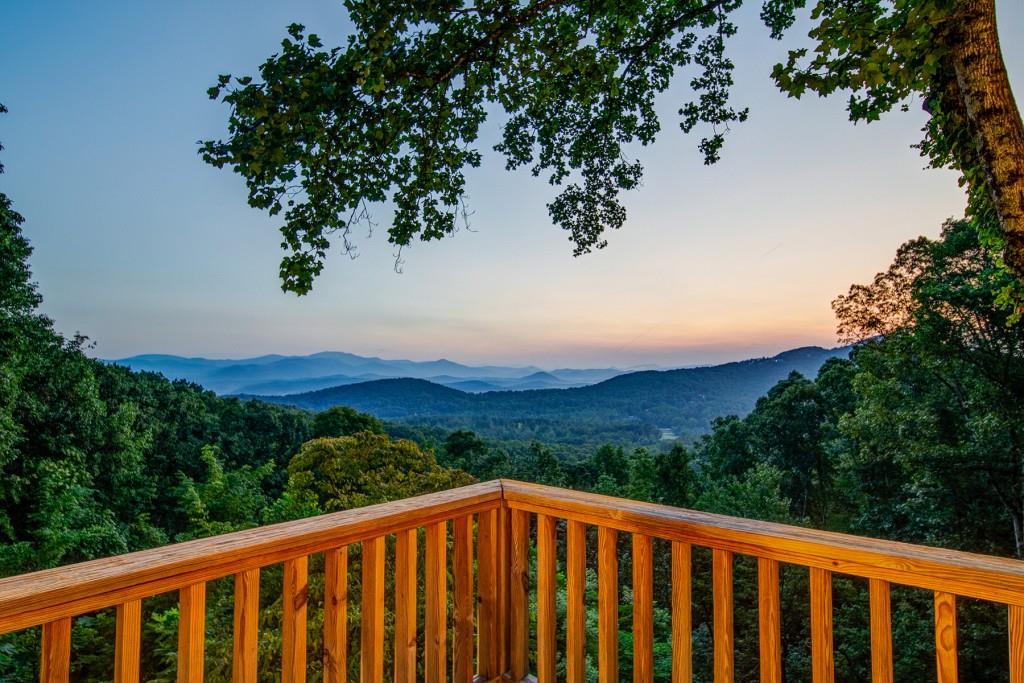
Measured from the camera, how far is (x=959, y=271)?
10.2 metres

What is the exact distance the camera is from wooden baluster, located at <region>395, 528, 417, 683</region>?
4.82 feet

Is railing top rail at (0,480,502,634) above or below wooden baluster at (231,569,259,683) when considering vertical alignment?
above

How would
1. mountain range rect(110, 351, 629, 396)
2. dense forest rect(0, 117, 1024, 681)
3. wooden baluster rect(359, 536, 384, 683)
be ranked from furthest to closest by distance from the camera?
1. mountain range rect(110, 351, 629, 396)
2. dense forest rect(0, 117, 1024, 681)
3. wooden baluster rect(359, 536, 384, 683)

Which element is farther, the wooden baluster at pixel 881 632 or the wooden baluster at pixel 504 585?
the wooden baluster at pixel 504 585

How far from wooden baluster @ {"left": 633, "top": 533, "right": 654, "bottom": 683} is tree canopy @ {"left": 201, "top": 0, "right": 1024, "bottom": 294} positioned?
161cm

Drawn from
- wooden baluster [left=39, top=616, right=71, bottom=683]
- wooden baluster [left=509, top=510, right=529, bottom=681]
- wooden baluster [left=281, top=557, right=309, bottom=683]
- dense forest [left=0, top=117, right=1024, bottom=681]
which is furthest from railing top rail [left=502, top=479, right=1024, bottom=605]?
dense forest [left=0, top=117, right=1024, bottom=681]

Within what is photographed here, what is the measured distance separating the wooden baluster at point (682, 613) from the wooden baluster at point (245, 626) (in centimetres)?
107

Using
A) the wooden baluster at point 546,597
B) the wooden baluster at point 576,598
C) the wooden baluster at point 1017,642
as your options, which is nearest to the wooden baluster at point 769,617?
the wooden baluster at point 1017,642

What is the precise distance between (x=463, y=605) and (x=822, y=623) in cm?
105

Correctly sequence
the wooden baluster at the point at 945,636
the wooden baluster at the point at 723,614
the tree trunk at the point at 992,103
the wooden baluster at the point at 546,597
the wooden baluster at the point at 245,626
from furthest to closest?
the tree trunk at the point at 992,103 → the wooden baluster at the point at 546,597 → the wooden baluster at the point at 723,614 → the wooden baluster at the point at 245,626 → the wooden baluster at the point at 945,636

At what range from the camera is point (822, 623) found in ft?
3.83

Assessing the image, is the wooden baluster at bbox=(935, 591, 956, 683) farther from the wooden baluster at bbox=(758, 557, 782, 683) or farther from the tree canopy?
the tree canopy

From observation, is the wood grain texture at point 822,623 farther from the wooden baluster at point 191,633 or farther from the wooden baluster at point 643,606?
the wooden baluster at point 191,633

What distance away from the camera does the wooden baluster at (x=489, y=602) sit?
1731mm
